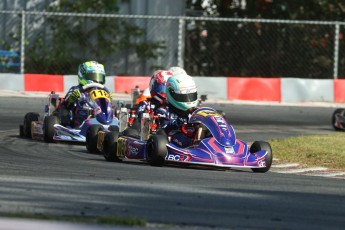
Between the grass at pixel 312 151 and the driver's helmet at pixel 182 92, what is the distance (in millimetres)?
1498

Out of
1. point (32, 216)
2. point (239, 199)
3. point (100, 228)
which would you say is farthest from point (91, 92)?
point (100, 228)

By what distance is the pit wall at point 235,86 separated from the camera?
67.7ft

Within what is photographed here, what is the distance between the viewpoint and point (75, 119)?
14.2m

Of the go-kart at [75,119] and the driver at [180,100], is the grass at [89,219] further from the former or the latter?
the go-kart at [75,119]

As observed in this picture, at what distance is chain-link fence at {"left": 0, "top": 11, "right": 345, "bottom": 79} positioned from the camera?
74.3 ft

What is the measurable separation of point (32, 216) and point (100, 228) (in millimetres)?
1468

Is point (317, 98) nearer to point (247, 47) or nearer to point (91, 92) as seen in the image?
point (247, 47)

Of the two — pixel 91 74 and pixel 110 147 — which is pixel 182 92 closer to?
pixel 110 147

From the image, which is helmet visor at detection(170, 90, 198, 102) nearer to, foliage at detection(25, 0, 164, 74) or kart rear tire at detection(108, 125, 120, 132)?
kart rear tire at detection(108, 125, 120, 132)

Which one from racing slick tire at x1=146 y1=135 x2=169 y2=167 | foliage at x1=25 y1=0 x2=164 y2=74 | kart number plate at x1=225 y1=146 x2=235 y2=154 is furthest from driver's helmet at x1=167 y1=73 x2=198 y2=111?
foliage at x1=25 y1=0 x2=164 y2=74

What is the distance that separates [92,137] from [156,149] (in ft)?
5.84

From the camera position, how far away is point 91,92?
14.2 m

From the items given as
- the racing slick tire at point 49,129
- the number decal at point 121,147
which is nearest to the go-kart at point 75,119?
the racing slick tire at point 49,129

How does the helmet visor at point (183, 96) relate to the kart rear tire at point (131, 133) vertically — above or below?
above
